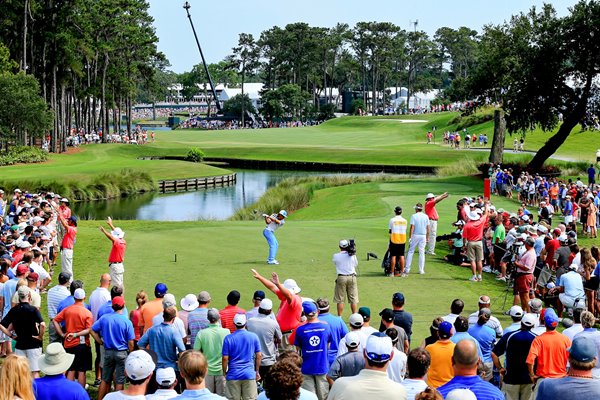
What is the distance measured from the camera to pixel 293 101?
141500 millimetres

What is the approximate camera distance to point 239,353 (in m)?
10.3

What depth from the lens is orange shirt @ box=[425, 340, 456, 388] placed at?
366 inches

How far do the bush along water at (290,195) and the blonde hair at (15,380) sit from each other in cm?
3178

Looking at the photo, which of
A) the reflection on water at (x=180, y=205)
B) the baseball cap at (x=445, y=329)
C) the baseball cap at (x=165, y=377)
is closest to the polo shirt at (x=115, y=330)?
the baseball cap at (x=165, y=377)

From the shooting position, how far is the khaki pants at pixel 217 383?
1062 centimetres

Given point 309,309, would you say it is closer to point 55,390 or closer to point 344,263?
point 55,390

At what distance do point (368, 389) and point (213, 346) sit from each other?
3953 mm

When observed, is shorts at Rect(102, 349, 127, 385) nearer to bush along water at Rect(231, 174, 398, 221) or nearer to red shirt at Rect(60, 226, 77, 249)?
red shirt at Rect(60, 226, 77, 249)

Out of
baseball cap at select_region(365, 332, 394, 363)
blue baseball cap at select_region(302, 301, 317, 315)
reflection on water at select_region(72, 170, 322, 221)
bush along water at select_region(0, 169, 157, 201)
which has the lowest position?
reflection on water at select_region(72, 170, 322, 221)

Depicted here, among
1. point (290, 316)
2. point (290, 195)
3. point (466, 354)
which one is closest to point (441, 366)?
point (466, 354)


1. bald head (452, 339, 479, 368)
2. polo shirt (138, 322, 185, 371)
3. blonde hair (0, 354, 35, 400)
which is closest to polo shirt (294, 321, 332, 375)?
polo shirt (138, 322, 185, 371)

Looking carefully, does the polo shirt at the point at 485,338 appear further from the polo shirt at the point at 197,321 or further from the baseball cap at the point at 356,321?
the polo shirt at the point at 197,321

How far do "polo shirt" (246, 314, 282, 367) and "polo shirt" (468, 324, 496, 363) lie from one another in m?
2.82

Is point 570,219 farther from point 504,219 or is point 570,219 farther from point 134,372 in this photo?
point 134,372
